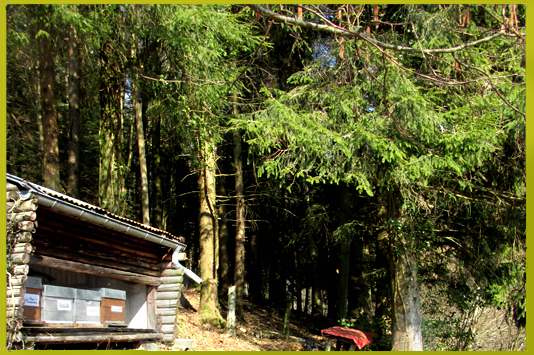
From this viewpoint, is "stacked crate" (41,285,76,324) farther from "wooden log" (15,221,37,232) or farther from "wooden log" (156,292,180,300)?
"wooden log" (156,292,180,300)

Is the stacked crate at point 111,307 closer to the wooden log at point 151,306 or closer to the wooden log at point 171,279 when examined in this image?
the wooden log at point 151,306

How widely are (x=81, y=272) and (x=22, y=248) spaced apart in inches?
78.1

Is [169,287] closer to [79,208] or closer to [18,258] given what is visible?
[79,208]

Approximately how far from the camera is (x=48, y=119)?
10.7 m

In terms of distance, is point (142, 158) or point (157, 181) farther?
point (157, 181)

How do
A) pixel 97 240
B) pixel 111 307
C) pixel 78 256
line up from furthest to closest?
pixel 111 307
pixel 97 240
pixel 78 256

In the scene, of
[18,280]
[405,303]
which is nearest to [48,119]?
[18,280]

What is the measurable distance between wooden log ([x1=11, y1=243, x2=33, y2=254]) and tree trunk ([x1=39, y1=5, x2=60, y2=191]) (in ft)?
12.9

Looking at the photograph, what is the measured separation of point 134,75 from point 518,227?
1049 centimetres

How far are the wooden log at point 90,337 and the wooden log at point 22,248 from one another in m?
1.19

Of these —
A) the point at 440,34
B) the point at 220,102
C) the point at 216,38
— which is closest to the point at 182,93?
the point at 220,102

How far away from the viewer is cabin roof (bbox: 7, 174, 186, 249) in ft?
21.6

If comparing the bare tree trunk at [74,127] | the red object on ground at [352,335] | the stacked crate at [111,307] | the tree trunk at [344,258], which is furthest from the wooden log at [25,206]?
the tree trunk at [344,258]

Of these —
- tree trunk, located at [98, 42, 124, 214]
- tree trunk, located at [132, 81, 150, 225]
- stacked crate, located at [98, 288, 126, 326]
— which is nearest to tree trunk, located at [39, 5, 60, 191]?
tree trunk, located at [98, 42, 124, 214]
